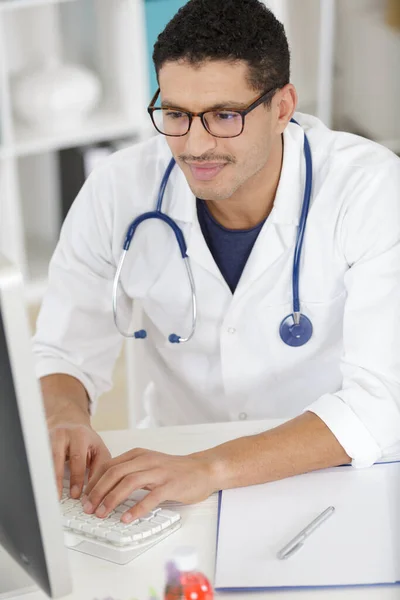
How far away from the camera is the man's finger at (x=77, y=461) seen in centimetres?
124

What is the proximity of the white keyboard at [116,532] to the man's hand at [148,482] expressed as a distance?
10 millimetres

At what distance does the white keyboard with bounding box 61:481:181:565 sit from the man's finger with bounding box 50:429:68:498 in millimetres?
78

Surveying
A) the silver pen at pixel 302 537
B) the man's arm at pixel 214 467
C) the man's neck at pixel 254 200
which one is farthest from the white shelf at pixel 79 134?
the silver pen at pixel 302 537

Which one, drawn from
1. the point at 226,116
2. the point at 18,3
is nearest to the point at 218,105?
the point at 226,116

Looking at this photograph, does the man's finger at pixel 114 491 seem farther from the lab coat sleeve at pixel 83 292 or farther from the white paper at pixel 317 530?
the lab coat sleeve at pixel 83 292

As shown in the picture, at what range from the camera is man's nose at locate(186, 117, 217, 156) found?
1.47 meters

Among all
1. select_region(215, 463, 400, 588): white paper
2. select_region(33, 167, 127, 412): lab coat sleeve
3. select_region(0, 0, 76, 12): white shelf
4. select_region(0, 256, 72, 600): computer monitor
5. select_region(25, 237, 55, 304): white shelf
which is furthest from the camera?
select_region(25, 237, 55, 304): white shelf

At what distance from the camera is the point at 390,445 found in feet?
4.33

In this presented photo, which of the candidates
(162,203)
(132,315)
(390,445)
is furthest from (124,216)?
(390,445)

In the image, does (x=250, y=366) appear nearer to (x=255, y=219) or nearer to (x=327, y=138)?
(x=255, y=219)

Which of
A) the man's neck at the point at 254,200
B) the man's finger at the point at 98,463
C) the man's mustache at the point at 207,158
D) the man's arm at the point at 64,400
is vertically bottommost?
the man's arm at the point at 64,400

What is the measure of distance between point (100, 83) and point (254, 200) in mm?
1943

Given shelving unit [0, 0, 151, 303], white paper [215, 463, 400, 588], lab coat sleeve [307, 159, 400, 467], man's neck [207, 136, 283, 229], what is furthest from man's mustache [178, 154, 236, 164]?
shelving unit [0, 0, 151, 303]

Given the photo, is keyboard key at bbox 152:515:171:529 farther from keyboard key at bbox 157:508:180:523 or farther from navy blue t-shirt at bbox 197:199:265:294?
navy blue t-shirt at bbox 197:199:265:294
